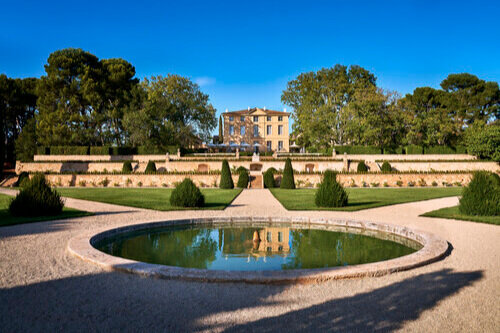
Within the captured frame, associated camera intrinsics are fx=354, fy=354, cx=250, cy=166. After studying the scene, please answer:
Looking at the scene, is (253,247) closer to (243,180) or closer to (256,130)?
(243,180)

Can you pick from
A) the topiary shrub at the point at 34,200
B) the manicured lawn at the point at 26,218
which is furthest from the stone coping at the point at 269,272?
the topiary shrub at the point at 34,200

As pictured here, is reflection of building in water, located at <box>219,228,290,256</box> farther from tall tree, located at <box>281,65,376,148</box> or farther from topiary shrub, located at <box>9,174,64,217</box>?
tall tree, located at <box>281,65,376,148</box>

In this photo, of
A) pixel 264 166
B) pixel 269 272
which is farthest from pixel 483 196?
pixel 264 166

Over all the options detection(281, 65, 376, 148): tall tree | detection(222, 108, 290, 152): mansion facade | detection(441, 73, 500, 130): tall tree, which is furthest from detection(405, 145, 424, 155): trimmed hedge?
detection(222, 108, 290, 152): mansion facade

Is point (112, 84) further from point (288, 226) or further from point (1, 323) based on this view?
point (1, 323)

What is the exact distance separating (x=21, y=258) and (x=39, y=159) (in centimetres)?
3443

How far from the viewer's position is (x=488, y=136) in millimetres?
32000

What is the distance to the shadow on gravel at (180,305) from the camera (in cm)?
312

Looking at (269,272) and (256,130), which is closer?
(269,272)

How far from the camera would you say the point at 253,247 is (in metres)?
6.77

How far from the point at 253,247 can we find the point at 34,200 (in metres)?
6.80

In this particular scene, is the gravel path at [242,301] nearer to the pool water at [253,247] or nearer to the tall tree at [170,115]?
the pool water at [253,247]

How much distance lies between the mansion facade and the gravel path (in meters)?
52.5

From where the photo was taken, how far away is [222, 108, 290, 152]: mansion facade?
189 ft
